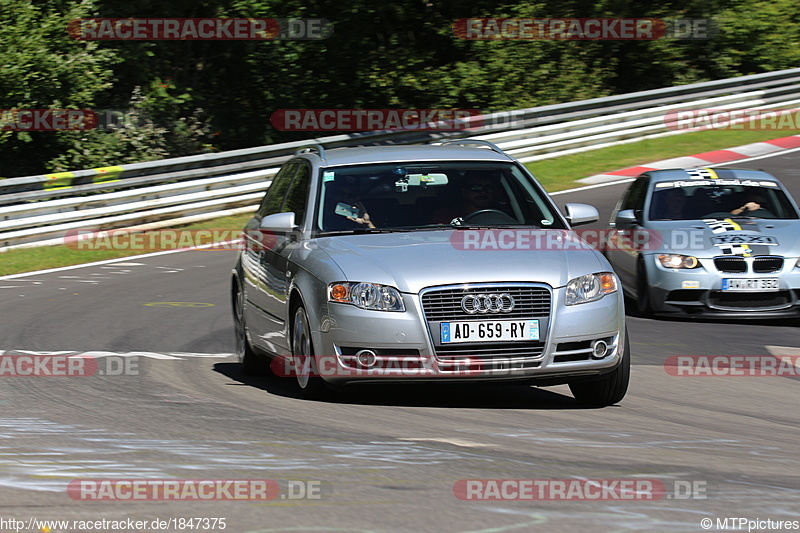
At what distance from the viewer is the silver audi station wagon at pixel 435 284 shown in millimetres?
6879

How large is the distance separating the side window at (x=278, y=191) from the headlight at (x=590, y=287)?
2.72 meters

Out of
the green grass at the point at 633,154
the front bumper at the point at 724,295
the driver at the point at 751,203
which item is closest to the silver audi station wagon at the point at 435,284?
the front bumper at the point at 724,295

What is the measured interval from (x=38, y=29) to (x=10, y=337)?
13444 mm

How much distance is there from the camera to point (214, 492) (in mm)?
4742

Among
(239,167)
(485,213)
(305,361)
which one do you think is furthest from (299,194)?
(239,167)

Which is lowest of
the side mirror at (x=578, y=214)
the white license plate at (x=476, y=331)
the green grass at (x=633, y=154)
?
the green grass at (x=633, y=154)

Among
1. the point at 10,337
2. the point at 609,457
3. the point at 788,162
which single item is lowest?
the point at 788,162

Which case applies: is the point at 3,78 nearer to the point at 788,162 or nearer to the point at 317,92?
the point at 317,92

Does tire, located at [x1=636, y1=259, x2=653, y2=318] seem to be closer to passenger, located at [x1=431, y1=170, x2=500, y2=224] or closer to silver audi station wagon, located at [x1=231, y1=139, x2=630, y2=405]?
silver audi station wagon, located at [x1=231, y1=139, x2=630, y2=405]

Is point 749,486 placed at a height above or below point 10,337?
above

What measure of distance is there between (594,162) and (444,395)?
16.5 metres

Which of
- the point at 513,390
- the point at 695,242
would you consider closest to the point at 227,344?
the point at 513,390

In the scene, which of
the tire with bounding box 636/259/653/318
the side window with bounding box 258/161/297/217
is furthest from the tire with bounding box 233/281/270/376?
the tire with bounding box 636/259/653/318

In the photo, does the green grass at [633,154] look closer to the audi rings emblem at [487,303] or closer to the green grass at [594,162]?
the green grass at [594,162]
